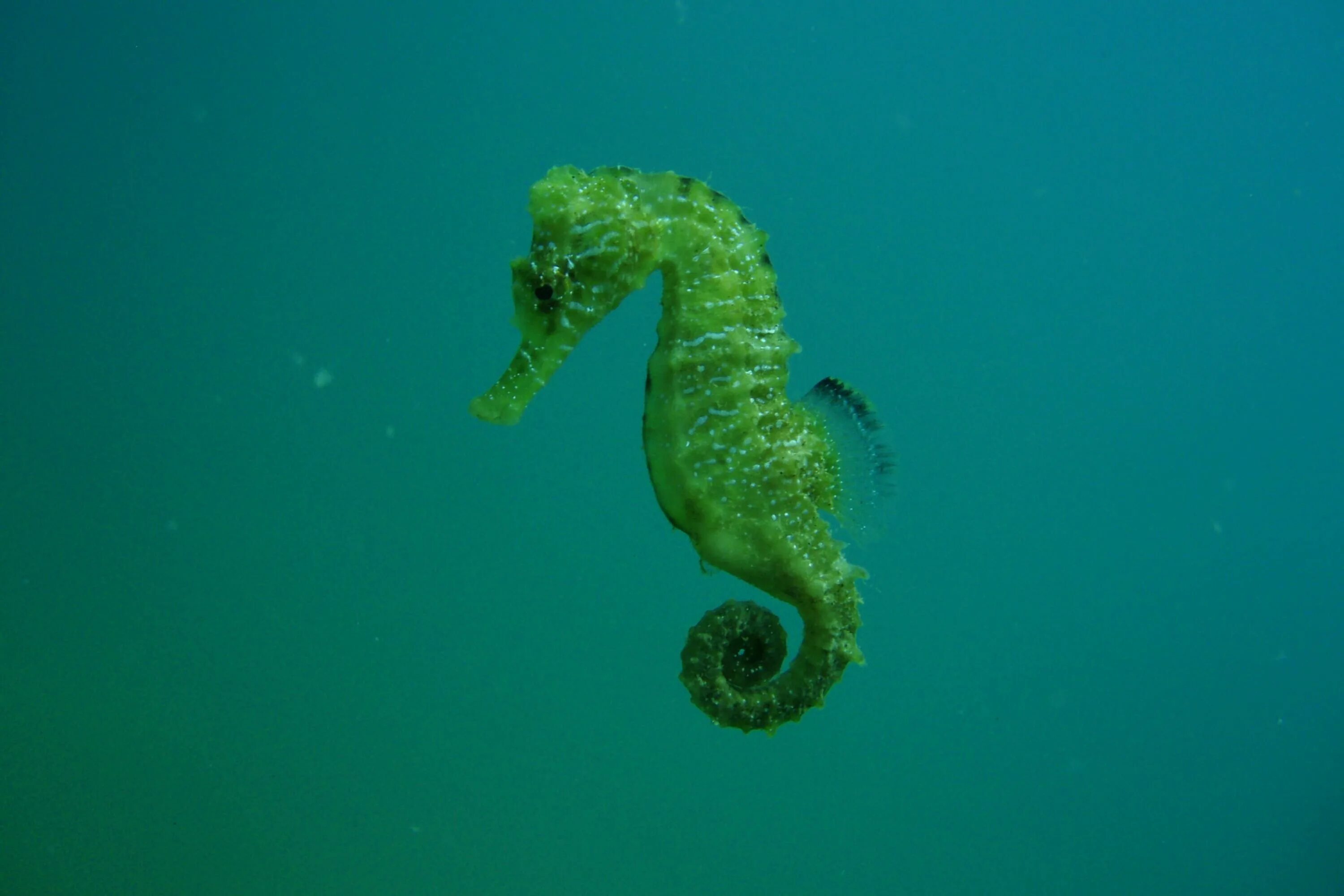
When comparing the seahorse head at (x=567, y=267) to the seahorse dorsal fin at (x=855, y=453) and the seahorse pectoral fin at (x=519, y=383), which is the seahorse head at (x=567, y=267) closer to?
the seahorse pectoral fin at (x=519, y=383)

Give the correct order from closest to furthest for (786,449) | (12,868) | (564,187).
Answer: (564,187)
(786,449)
(12,868)

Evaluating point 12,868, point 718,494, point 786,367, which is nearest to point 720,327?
point 786,367

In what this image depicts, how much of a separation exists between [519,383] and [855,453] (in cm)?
98

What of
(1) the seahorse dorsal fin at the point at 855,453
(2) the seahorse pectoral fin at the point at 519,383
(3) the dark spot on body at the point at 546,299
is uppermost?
(1) the seahorse dorsal fin at the point at 855,453

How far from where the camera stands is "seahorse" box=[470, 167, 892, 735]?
2.26 meters

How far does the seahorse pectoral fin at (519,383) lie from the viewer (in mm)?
2262

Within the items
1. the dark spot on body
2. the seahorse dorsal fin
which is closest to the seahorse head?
the dark spot on body

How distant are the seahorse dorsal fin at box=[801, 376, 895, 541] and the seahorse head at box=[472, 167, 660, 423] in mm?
657

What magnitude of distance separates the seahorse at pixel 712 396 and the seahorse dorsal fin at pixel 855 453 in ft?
0.29

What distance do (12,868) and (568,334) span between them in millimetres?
4377

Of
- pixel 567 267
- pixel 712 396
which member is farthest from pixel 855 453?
pixel 567 267

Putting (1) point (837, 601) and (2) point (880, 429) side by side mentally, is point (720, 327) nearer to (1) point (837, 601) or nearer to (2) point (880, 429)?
(2) point (880, 429)

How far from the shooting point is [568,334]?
2301 millimetres

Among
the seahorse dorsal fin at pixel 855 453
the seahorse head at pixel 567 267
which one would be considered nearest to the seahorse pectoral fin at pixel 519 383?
the seahorse head at pixel 567 267
